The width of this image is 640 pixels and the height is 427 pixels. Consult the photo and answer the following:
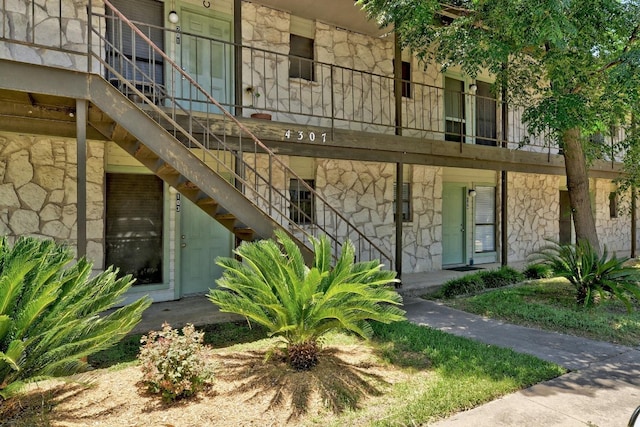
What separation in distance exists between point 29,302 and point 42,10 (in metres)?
5.21

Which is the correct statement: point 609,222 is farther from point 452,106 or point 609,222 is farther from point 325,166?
point 325,166

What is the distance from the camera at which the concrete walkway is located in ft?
11.0

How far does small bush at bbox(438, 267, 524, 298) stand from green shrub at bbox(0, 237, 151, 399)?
5.66 metres

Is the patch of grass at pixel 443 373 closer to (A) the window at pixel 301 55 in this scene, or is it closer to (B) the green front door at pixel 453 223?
(A) the window at pixel 301 55

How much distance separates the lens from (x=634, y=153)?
9.82m

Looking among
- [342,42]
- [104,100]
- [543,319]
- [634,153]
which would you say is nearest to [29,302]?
[104,100]

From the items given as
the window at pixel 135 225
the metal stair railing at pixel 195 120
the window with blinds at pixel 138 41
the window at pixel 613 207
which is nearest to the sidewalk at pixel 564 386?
the metal stair railing at pixel 195 120

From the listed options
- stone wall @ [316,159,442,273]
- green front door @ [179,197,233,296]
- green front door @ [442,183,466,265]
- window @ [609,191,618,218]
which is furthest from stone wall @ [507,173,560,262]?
green front door @ [179,197,233,296]

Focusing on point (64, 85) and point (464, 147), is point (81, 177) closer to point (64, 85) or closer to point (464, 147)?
point (64, 85)

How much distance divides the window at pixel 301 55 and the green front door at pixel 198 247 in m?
3.39

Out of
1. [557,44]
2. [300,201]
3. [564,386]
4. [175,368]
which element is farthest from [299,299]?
[300,201]

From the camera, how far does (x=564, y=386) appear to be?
394cm

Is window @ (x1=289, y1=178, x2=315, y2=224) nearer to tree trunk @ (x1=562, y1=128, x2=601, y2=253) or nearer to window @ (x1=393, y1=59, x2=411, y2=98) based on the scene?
window @ (x1=393, y1=59, x2=411, y2=98)

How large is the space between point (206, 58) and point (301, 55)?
2.01 m
